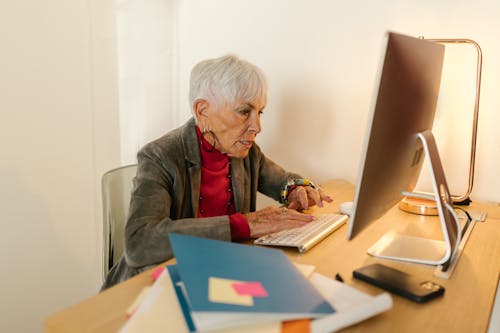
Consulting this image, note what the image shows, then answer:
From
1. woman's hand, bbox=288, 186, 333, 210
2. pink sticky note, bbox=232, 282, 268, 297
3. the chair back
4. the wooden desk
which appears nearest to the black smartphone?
the wooden desk

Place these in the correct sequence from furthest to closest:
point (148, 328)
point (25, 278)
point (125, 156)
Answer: point (125, 156)
point (25, 278)
point (148, 328)

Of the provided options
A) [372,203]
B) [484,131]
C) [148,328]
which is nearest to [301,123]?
[484,131]

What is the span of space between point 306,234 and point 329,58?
935 mm

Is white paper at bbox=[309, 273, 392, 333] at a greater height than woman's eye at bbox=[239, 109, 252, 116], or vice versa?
woman's eye at bbox=[239, 109, 252, 116]

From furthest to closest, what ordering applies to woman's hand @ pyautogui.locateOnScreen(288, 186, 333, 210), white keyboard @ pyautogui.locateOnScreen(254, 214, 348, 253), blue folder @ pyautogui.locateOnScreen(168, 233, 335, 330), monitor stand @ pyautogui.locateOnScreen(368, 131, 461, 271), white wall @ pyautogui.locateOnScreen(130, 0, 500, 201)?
white wall @ pyautogui.locateOnScreen(130, 0, 500, 201)
woman's hand @ pyautogui.locateOnScreen(288, 186, 333, 210)
white keyboard @ pyautogui.locateOnScreen(254, 214, 348, 253)
monitor stand @ pyautogui.locateOnScreen(368, 131, 461, 271)
blue folder @ pyautogui.locateOnScreen(168, 233, 335, 330)

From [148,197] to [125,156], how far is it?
0.95m

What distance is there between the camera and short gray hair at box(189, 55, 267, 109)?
1.34 metres

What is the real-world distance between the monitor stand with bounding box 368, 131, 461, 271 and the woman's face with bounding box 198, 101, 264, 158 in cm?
51

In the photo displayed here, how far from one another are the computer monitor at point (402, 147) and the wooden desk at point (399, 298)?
6 centimetres

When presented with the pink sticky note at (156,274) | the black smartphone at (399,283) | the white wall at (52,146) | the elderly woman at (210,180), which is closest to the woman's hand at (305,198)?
the elderly woman at (210,180)

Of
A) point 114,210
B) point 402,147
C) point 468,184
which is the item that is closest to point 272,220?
point 402,147

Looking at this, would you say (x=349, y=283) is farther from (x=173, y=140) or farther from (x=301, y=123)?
A: (x=301, y=123)

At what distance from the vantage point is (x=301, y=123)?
195 centimetres

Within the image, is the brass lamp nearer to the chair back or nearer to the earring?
the earring
